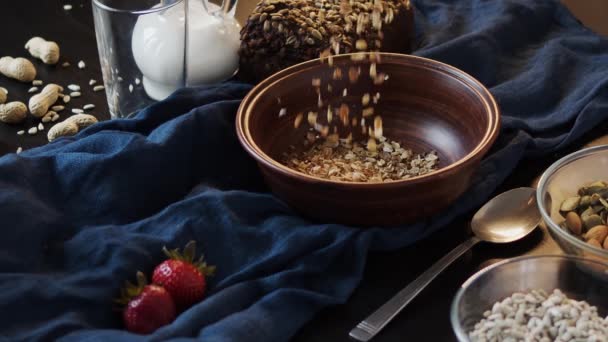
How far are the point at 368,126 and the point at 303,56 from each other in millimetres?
126

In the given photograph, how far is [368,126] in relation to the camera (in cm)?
105

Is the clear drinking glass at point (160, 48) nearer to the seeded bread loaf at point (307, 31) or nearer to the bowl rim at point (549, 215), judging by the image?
the seeded bread loaf at point (307, 31)

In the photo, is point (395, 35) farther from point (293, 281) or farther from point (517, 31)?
point (293, 281)

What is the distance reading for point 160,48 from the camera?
42.6 inches

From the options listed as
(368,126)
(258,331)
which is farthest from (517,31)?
(258,331)

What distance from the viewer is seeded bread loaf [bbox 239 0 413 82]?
1087mm

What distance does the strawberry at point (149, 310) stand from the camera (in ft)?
2.51

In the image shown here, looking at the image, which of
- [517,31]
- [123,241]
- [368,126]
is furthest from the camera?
[517,31]

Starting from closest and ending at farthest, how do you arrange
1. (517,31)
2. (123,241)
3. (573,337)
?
(573,337) → (123,241) → (517,31)

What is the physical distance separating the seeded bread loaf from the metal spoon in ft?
0.98

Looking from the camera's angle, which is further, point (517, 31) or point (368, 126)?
point (517, 31)

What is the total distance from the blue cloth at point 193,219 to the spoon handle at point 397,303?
4 centimetres

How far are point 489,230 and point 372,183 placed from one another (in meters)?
0.14

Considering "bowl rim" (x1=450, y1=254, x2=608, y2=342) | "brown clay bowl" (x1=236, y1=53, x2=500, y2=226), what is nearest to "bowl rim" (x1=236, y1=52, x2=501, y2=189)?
"brown clay bowl" (x1=236, y1=53, x2=500, y2=226)
